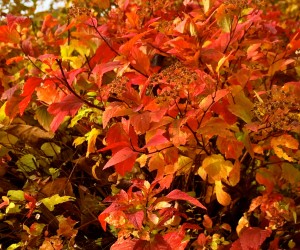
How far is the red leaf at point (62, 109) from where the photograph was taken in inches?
55.2

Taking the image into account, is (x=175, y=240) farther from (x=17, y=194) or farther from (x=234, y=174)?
(x=17, y=194)

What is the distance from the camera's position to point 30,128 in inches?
69.6

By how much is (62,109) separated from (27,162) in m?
0.46

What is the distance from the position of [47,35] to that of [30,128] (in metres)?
0.70

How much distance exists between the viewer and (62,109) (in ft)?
4.66

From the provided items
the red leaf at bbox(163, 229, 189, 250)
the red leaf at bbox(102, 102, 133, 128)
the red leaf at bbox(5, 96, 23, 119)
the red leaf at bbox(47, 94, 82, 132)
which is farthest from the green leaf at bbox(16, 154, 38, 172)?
the red leaf at bbox(163, 229, 189, 250)

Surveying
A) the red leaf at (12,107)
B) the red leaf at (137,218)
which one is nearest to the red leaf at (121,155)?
the red leaf at (137,218)

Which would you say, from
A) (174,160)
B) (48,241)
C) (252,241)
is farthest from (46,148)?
(252,241)

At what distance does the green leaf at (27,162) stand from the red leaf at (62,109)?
0.39 metres

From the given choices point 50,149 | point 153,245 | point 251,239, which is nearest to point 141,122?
point 153,245

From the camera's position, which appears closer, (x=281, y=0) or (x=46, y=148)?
(x=46, y=148)

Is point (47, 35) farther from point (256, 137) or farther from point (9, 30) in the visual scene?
Result: point (256, 137)

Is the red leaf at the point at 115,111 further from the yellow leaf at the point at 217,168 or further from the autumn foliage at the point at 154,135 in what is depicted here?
the yellow leaf at the point at 217,168

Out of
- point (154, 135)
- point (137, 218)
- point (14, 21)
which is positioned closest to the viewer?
point (137, 218)
